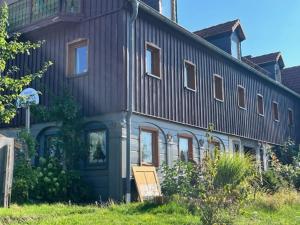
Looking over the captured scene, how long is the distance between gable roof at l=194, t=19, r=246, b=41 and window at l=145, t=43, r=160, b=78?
22.1ft

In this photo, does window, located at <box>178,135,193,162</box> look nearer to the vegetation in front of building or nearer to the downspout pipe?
the downspout pipe

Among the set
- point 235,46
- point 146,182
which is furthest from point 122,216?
point 235,46

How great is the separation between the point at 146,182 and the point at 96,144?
2.03 metres

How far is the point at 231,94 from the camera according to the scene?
2120cm

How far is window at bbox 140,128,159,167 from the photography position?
14.5 meters

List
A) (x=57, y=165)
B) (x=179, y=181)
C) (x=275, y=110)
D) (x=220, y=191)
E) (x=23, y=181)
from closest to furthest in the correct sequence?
(x=220, y=191) → (x=23, y=181) → (x=179, y=181) → (x=57, y=165) → (x=275, y=110)

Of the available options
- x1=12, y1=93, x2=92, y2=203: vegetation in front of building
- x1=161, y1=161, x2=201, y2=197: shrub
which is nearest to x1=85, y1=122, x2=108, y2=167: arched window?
x1=12, y1=93, x2=92, y2=203: vegetation in front of building

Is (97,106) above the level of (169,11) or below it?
below

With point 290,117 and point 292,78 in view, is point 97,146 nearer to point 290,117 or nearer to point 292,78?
point 290,117

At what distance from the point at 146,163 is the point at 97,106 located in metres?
2.44

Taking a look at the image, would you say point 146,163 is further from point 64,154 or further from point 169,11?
A: point 169,11

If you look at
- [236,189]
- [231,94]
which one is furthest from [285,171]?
[236,189]

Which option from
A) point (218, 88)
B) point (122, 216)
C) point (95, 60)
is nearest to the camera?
point (122, 216)

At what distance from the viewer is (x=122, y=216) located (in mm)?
9391
